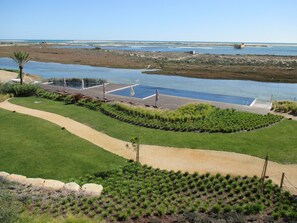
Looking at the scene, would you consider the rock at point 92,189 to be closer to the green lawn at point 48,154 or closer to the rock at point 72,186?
the rock at point 72,186

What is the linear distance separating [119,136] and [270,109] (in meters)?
16.8

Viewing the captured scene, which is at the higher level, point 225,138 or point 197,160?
point 225,138

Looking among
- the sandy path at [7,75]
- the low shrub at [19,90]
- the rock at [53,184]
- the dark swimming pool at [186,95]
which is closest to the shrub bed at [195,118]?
the dark swimming pool at [186,95]

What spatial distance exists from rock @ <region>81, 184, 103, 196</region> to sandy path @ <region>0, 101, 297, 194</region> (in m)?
4.16

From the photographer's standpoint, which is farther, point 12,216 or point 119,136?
point 119,136

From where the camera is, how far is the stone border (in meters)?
15.1

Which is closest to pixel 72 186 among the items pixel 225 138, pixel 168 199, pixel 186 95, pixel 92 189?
pixel 92 189

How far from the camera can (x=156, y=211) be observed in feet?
43.3

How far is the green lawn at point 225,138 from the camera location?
2084 cm

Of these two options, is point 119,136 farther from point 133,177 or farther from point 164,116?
point 133,177

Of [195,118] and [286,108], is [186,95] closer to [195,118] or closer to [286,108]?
[286,108]

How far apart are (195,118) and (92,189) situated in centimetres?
1432

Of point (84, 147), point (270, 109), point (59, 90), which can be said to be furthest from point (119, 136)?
point (59, 90)

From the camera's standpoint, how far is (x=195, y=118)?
27.5 m
